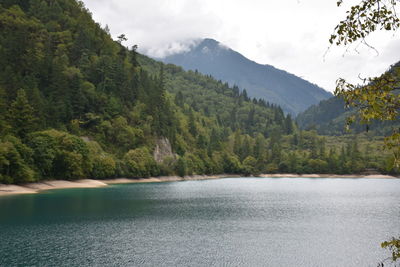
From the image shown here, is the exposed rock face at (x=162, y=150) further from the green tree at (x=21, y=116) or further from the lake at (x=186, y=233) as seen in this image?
the lake at (x=186, y=233)

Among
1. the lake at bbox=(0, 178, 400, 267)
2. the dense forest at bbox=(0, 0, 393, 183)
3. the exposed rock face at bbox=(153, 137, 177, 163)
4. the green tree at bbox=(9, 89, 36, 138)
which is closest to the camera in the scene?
the lake at bbox=(0, 178, 400, 267)

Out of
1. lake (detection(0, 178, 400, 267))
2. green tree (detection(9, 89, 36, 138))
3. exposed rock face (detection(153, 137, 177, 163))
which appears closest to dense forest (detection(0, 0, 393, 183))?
green tree (detection(9, 89, 36, 138))

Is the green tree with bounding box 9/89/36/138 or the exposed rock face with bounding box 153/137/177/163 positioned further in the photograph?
the exposed rock face with bounding box 153/137/177/163

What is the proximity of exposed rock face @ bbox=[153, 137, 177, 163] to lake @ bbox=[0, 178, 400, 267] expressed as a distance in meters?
96.6

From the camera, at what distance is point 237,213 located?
70.8 meters

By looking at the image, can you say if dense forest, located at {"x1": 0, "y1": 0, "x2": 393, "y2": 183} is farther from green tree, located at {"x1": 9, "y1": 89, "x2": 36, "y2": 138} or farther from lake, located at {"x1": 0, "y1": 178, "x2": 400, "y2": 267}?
lake, located at {"x1": 0, "y1": 178, "x2": 400, "y2": 267}

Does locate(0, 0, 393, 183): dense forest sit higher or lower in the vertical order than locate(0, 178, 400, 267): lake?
higher

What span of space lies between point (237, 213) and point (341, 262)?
114 ft

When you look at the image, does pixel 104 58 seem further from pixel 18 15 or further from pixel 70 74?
pixel 18 15

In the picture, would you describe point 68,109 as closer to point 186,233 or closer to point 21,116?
point 21,116

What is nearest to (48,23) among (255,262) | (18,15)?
(18,15)

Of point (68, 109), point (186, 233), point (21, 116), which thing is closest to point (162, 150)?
point (68, 109)

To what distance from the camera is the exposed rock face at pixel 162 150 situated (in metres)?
177

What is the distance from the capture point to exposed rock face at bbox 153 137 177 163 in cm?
17738
